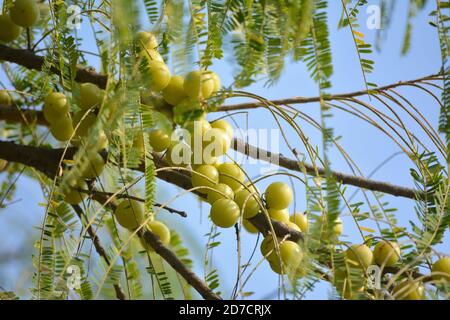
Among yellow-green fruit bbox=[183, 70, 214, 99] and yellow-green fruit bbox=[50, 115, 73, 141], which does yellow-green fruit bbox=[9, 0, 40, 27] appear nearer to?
yellow-green fruit bbox=[50, 115, 73, 141]

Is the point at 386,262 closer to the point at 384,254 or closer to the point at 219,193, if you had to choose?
the point at 384,254

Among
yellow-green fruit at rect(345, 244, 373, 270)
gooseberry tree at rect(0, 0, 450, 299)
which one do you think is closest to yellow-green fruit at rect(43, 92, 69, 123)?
gooseberry tree at rect(0, 0, 450, 299)

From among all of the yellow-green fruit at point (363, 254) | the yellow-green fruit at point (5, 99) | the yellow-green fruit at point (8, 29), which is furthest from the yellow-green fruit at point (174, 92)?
the yellow-green fruit at point (5, 99)

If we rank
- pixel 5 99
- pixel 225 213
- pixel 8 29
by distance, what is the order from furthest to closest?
pixel 5 99
pixel 8 29
pixel 225 213

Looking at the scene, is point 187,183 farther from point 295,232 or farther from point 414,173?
point 414,173

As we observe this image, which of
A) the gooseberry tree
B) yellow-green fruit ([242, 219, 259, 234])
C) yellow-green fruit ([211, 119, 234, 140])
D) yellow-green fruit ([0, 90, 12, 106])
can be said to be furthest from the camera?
yellow-green fruit ([0, 90, 12, 106])

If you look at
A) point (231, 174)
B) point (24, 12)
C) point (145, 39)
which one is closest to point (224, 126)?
point (231, 174)

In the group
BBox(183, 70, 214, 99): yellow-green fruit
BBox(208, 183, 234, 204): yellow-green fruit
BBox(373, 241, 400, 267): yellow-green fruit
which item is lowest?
BBox(373, 241, 400, 267): yellow-green fruit

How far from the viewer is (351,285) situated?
1.00m

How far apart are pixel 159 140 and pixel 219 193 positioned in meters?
0.16

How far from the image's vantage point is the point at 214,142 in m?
1.35

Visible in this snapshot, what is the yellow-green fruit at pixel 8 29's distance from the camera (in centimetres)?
169

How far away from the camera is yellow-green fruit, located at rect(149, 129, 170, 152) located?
1.30 metres

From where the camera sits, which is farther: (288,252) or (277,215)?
(277,215)
